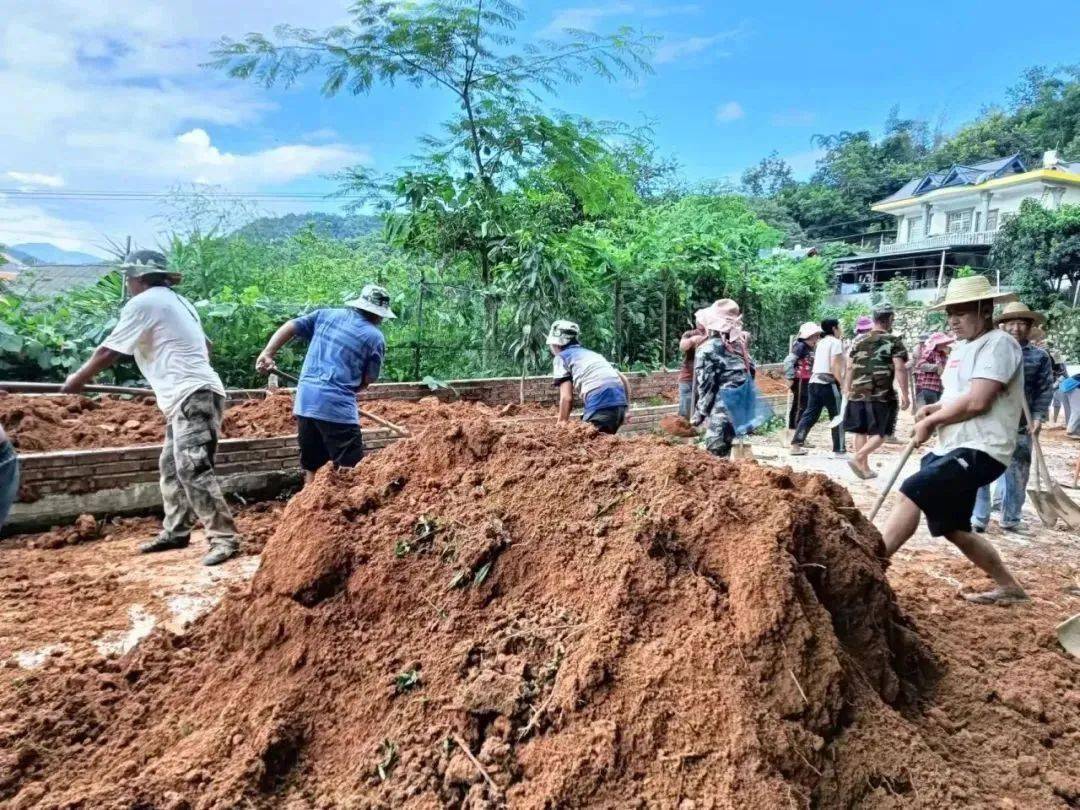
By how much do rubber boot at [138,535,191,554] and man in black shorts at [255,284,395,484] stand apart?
2.87 ft

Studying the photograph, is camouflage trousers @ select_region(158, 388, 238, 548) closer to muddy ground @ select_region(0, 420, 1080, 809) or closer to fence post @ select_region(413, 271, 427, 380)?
muddy ground @ select_region(0, 420, 1080, 809)

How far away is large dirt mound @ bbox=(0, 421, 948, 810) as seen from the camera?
72.6 inches

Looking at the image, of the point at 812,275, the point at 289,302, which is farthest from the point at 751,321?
the point at 289,302

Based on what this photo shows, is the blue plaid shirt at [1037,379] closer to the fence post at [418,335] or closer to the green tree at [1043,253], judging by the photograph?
the fence post at [418,335]

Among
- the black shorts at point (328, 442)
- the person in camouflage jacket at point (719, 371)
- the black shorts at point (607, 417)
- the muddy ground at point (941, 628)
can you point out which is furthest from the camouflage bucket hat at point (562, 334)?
the muddy ground at point (941, 628)

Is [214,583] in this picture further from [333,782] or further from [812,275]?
[812,275]

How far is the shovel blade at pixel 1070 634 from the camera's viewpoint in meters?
3.06

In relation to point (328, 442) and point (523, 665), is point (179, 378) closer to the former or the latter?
point (328, 442)

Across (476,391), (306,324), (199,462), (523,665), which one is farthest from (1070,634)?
(476,391)

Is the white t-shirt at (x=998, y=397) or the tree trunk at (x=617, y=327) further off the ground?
the tree trunk at (x=617, y=327)

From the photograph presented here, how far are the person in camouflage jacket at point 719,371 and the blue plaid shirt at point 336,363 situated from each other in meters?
2.79

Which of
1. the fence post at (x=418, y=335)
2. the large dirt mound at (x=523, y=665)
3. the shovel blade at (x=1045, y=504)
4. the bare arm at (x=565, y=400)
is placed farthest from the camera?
the fence post at (x=418, y=335)

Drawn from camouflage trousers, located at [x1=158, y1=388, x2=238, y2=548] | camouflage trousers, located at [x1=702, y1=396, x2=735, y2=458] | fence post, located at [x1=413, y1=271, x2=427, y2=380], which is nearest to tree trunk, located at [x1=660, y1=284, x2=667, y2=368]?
fence post, located at [x1=413, y1=271, x2=427, y2=380]

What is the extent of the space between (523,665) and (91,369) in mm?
3276
